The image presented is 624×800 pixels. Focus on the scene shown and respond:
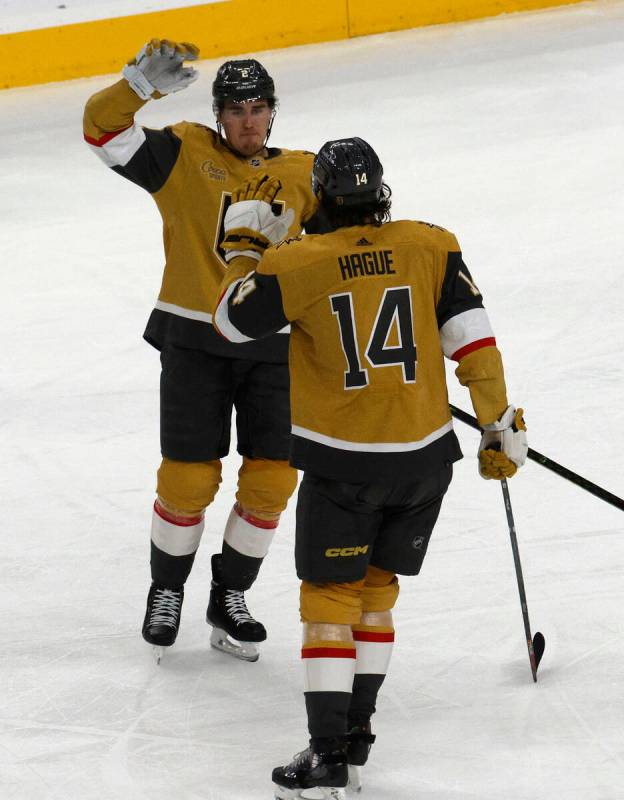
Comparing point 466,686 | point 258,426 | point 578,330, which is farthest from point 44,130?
point 466,686

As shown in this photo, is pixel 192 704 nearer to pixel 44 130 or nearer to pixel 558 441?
pixel 558 441

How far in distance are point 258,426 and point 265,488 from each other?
14 centimetres

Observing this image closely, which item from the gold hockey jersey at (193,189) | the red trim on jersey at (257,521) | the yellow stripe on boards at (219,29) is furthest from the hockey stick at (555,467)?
the yellow stripe on boards at (219,29)

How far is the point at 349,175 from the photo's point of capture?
2.42 meters

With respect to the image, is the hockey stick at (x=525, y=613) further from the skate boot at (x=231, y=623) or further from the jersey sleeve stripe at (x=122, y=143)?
the jersey sleeve stripe at (x=122, y=143)

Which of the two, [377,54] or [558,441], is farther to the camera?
[377,54]

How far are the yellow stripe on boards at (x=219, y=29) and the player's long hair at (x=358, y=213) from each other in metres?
6.20

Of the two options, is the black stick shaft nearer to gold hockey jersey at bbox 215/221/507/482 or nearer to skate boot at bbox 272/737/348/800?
gold hockey jersey at bbox 215/221/507/482

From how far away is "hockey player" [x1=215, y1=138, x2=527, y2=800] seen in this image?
7.86 feet

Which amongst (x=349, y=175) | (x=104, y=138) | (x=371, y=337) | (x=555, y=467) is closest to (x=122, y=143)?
(x=104, y=138)

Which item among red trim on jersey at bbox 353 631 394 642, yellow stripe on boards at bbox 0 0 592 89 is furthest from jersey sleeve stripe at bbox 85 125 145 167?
yellow stripe on boards at bbox 0 0 592 89

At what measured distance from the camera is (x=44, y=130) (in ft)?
25.0

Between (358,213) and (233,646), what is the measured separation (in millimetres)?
1091

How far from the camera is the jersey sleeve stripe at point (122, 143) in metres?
2.95
